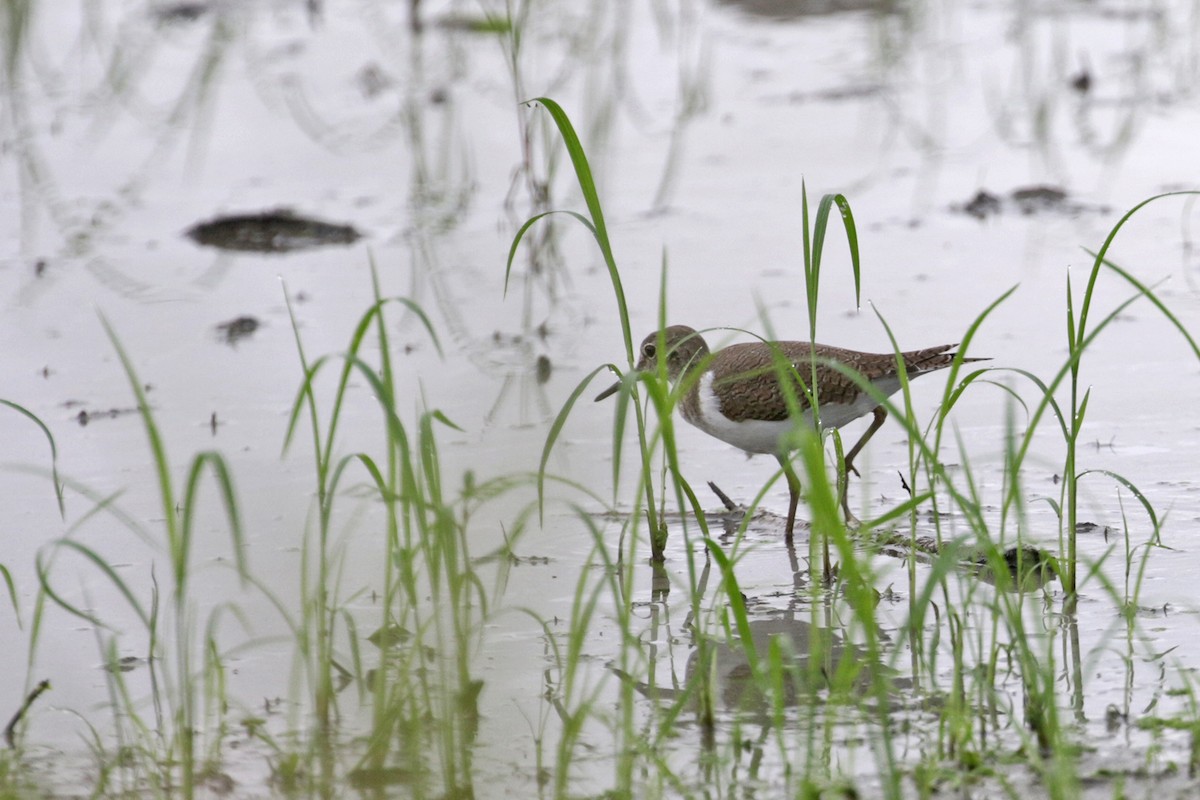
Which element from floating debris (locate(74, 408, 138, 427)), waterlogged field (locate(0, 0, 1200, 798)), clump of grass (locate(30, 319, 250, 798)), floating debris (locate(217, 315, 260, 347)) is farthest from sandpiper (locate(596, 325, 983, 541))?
floating debris (locate(217, 315, 260, 347))

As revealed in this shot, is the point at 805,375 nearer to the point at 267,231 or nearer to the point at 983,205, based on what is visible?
the point at 983,205

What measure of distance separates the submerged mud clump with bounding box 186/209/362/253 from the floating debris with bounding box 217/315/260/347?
125cm

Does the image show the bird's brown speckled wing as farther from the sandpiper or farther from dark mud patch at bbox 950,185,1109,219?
dark mud patch at bbox 950,185,1109,219

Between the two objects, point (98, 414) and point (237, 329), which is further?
point (237, 329)

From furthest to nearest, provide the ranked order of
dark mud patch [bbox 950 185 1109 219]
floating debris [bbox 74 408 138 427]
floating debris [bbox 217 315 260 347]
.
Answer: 1. dark mud patch [bbox 950 185 1109 219]
2. floating debris [bbox 217 315 260 347]
3. floating debris [bbox 74 408 138 427]

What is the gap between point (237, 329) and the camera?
280 inches

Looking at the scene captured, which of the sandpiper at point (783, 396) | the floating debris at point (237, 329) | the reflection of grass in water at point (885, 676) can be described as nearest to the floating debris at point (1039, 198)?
the sandpiper at point (783, 396)

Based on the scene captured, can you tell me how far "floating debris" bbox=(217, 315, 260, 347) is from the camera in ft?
23.2

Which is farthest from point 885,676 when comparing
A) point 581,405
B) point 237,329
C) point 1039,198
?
point 1039,198

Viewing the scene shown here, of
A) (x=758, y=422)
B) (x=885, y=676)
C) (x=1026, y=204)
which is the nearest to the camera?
(x=885, y=676)

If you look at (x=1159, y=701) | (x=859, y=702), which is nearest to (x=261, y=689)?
(x=859, y=702)

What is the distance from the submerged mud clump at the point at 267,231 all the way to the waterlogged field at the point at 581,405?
21 mm

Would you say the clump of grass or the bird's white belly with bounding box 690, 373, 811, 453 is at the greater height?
the bird's white belly with bounding box 690, 373, 811, 453

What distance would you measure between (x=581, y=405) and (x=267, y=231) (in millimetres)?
2768
